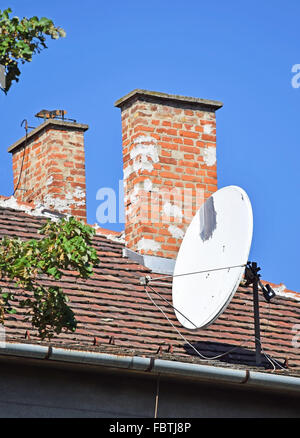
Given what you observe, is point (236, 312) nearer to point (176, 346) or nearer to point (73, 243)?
point (176, 346)

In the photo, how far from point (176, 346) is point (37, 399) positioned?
2.61m

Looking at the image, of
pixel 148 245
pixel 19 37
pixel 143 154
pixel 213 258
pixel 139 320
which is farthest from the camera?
pixel 143 154

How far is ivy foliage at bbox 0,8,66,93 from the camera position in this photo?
387 inches

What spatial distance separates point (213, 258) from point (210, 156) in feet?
10.1

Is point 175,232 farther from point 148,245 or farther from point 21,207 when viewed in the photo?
point 21,207

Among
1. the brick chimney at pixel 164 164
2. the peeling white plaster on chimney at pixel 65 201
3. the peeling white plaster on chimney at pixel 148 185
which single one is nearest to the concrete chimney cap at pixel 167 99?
the brick chimney at pixel 164 164

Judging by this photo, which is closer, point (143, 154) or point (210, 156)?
point (143, 154)

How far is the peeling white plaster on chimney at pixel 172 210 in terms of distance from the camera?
51.1 feet

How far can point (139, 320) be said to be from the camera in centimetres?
1367

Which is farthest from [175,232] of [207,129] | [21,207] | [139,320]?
[139,320]

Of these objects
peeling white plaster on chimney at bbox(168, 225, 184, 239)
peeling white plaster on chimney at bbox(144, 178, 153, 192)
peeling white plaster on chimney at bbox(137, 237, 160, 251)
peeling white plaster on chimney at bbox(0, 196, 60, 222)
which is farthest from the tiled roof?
peeling white plaster on chimney at bbox(144, 178, 153, 192)

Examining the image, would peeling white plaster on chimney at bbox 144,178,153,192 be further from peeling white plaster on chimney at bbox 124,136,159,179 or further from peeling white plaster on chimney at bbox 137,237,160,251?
peeling white plaster on chimney at bbox 137,237,160,251

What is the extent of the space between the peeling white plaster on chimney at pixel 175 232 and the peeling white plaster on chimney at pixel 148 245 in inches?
9.8
